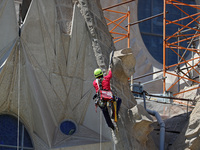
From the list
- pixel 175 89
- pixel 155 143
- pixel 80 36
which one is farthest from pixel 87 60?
pixel 175 89

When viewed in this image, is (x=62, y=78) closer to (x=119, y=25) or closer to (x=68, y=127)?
(x=68, y=127)

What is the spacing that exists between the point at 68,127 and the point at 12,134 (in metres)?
1.60

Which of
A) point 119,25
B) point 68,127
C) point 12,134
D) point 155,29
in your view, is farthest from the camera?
point 155,29

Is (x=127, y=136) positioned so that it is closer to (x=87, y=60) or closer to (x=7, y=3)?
(x=87, y=60)

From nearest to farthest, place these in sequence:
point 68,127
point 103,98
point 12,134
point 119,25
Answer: point 103,98, point 12,134, point 68,127, point 119,25

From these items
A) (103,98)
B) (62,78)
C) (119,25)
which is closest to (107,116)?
(103,98)

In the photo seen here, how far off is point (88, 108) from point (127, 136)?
4.69 feet

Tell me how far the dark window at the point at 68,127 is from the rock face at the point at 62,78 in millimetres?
100

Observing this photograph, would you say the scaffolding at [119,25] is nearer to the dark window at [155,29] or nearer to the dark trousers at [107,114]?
the dark window at [155,29]

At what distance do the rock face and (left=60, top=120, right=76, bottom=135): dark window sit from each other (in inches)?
3.9

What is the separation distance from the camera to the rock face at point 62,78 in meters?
18.2

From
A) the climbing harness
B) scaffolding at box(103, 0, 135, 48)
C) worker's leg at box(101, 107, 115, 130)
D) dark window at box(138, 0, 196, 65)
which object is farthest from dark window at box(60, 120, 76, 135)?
dark window at box(138, 0, 196, 65)

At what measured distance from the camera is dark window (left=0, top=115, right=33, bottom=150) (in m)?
18.1

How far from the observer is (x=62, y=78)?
→ 748 inches
